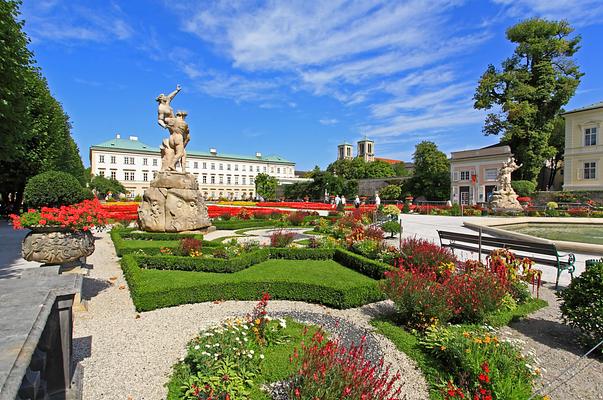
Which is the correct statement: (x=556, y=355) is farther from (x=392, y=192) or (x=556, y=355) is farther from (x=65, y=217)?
(x=392, y=192)

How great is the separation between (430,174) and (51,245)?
1727 inches

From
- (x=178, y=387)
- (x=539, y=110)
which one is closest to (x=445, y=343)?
(x=178, y=387)

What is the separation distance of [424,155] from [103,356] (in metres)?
48.1

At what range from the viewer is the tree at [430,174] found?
42281 millimetres

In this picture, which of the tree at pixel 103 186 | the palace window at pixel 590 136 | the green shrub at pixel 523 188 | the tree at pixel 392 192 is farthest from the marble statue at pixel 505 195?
the tree at pixel 103 186

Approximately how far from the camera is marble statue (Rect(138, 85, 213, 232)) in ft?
43.6

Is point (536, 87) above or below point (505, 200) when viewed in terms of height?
above

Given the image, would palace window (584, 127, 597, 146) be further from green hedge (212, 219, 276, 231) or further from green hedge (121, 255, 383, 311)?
green hedge (121, 255, 383, 311)

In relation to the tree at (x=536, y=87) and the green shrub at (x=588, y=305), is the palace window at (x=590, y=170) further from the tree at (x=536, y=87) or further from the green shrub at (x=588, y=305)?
the green shrub at (x=588, y=305)

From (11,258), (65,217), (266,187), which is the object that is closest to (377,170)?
(266,187)

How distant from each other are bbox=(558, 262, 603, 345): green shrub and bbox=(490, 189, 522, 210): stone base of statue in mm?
24859

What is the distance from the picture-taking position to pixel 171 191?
1328cm

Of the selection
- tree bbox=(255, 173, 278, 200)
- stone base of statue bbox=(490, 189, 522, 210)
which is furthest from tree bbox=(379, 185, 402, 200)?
tree bbox=(255, 173, 278, 200)

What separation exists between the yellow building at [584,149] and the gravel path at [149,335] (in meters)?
36.9
